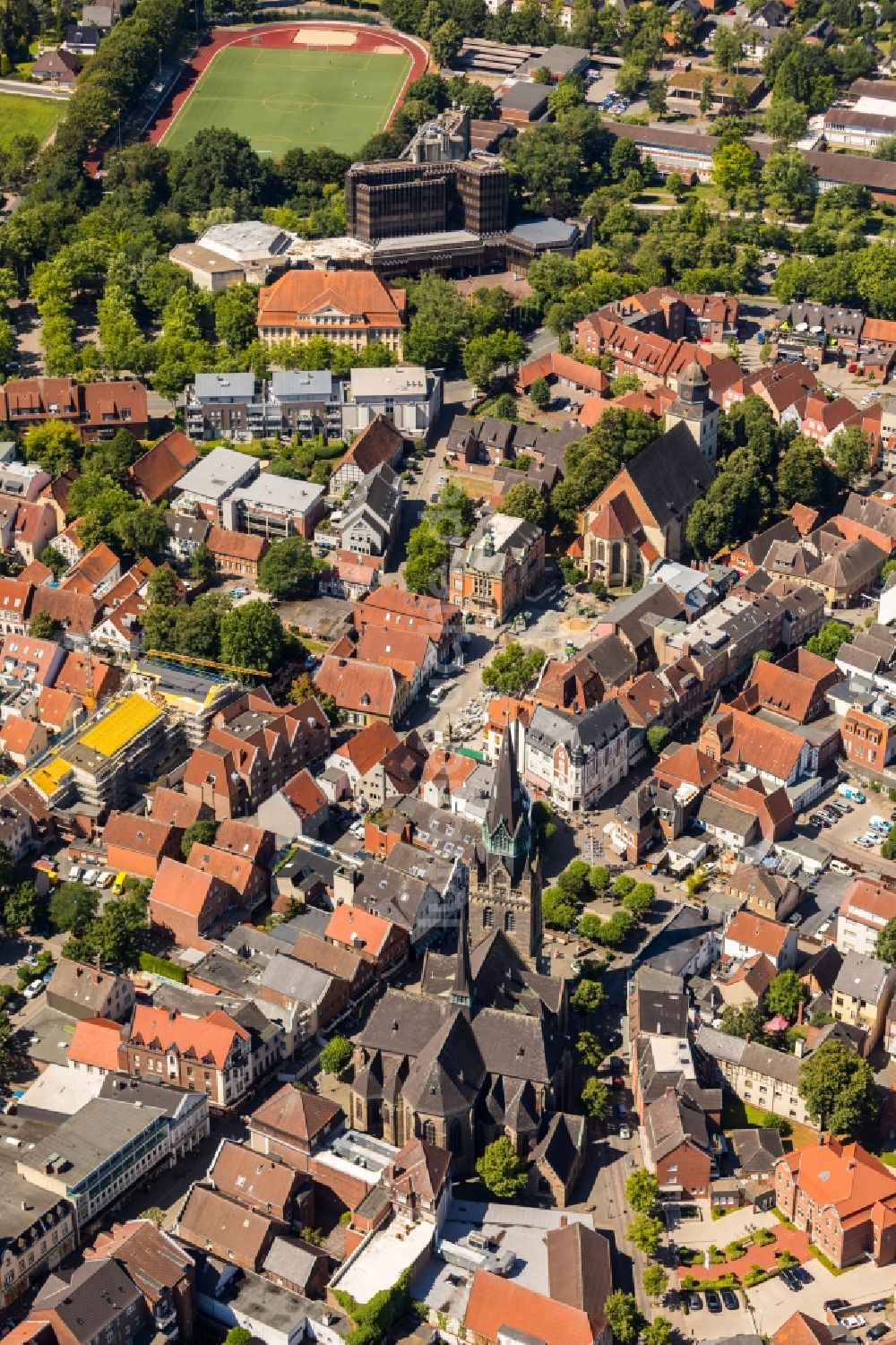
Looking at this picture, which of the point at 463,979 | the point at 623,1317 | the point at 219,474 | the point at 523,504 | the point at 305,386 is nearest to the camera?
the point at 623,1317

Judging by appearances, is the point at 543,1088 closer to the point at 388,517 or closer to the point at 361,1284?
the point at 361,1284

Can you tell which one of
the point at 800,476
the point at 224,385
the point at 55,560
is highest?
the point at 224,385

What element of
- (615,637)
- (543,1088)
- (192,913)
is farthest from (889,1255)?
(615,637)

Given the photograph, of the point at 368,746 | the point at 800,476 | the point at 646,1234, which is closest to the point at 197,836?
the point at 368,746

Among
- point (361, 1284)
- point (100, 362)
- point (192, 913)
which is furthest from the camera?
point (100, 362)

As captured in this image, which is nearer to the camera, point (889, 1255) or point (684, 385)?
point (889, 1255)

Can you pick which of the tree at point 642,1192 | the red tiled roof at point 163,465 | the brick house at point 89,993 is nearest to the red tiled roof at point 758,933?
the tree at point 642,1192

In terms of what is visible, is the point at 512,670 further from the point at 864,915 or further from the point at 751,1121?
the point at 751,1121
